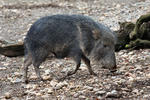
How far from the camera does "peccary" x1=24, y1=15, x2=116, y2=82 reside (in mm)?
5688

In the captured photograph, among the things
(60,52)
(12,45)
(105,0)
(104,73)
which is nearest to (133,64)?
(104,73)

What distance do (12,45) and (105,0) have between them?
8160mm

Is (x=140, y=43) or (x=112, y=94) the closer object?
(x=112, y=94)

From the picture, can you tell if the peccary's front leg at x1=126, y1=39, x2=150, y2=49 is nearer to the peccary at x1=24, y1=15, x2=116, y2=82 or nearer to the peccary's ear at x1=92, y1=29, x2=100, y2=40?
the peccary at x1=24, y1=15, x2=116, y2=82

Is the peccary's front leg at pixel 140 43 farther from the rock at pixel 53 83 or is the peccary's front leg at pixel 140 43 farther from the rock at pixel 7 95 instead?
the rock at pixel 7 95

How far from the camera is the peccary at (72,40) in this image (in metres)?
5.69

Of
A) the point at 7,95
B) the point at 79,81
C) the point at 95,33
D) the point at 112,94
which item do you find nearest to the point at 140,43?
the point at 95,33

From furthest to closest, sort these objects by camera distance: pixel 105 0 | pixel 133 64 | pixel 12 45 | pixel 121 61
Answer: pixel 105 0 < pixel 12 45 < pixel 121 61 < pixel 133 64

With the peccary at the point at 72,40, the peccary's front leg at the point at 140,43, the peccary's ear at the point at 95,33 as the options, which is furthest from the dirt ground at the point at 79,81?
the peccary's ear at the point at 95,33

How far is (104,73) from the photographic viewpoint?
5.93 m

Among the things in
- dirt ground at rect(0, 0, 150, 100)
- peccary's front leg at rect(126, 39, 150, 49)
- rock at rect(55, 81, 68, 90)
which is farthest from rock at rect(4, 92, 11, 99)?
peccary's front leg at rect(126, 39, 150, 49)

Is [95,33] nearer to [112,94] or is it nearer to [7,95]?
[112,94]

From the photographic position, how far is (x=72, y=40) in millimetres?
5703

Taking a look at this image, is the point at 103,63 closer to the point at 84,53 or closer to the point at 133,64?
the point at 84,53
